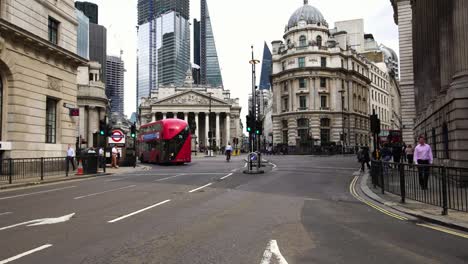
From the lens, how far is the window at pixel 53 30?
1052 inches

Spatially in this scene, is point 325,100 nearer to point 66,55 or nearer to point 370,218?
point 66,55

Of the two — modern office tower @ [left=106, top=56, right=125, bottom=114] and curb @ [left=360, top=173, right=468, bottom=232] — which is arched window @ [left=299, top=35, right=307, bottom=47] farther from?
modern office tower @ [left=106, top=56, right=125, bottom=114]

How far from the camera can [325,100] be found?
7875 cm

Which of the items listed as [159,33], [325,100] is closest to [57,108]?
[325,100]

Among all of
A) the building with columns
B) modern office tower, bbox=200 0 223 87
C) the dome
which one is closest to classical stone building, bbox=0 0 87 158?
the dome

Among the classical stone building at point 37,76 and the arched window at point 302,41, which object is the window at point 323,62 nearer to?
the arched window at point 302,41

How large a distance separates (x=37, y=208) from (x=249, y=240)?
667cm

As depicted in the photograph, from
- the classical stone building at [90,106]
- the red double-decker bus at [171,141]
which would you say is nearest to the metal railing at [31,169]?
the red double-decker bus at [171,141]

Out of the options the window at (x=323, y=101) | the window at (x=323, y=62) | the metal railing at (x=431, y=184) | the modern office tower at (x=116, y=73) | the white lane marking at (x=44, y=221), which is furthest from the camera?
the modern office tower at (x=116, y=73)

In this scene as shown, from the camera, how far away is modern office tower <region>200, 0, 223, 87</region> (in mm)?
179125

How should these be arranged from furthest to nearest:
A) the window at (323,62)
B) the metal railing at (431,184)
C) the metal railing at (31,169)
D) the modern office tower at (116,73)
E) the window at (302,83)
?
the modern office tower at (116,73) → the window at (323,62) → the window at (302,83) → the metal railing at (31,169) → the metal railing at (431,184)

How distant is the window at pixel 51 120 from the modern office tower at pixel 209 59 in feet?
489

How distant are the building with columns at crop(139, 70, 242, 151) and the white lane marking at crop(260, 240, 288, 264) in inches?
4287

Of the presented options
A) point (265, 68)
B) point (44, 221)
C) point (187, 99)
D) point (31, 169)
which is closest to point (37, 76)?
point (31, 169)
